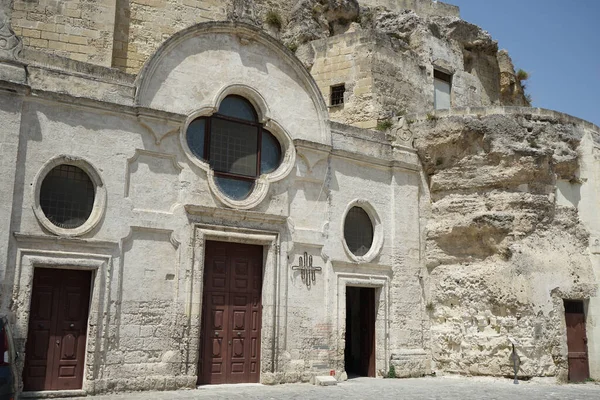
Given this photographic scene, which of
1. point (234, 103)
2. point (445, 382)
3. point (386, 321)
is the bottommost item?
point (445, 382)

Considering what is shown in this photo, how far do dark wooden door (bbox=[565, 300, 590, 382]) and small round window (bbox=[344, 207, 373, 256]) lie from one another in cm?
452

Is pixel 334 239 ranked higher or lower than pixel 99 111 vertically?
lower

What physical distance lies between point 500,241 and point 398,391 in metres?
4.46

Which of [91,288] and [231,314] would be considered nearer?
[91,288]

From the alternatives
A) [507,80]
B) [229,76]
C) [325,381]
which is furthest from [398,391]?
[507,80]

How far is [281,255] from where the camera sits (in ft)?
38.7

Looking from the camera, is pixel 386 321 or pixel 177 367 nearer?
pixel 177 367

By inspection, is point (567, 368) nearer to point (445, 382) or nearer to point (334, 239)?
point (445, 382)

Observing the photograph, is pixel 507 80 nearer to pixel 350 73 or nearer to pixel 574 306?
pixel 350 73

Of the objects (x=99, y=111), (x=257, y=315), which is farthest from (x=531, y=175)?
(x=99, y=111)

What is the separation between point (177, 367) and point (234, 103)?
5119mm

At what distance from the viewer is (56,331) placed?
372 inches

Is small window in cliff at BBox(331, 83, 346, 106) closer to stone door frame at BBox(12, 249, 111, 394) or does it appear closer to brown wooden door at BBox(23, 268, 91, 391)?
stone door frame at BBox(12, 249, 111, 394)

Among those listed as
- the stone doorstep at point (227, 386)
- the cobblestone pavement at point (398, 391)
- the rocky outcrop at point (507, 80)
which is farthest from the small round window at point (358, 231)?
the rocky outcrop at point (507, 80)
